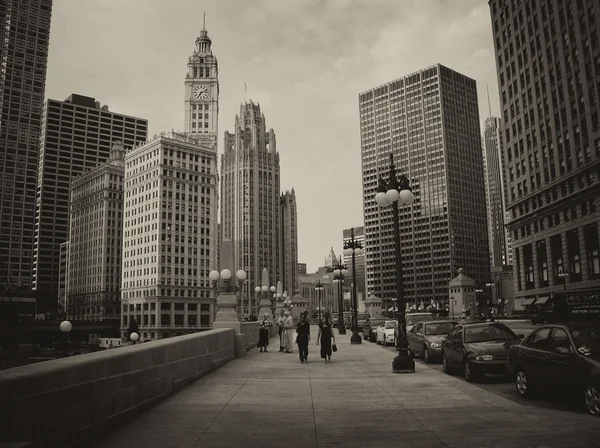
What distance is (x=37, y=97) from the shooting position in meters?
166

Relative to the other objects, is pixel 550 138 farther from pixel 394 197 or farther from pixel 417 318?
pixel 394 197

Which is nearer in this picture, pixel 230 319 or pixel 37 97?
pixel 230 319

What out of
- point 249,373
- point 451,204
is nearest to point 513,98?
point 249,373

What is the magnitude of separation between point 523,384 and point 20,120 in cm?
18002

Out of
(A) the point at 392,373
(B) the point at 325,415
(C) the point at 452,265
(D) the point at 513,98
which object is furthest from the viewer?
(C) the point at 452,265

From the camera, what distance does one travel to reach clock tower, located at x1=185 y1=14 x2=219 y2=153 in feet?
499

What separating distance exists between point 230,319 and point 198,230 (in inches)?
4250

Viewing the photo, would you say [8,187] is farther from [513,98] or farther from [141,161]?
[513,98]

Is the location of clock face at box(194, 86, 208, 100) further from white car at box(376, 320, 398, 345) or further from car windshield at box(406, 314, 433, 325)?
car windshield at box(406, 314, 433, 325)

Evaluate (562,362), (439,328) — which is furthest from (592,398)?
(439,328)

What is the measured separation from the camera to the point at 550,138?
2844 inches

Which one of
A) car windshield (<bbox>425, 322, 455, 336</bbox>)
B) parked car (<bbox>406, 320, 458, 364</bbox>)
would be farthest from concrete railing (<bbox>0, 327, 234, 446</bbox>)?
car windshield (<bbox>425, 322, 455, 336</bbox>)

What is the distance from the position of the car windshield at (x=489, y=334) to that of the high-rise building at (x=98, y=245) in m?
127

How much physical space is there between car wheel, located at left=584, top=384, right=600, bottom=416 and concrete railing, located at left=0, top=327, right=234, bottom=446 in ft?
25.0
